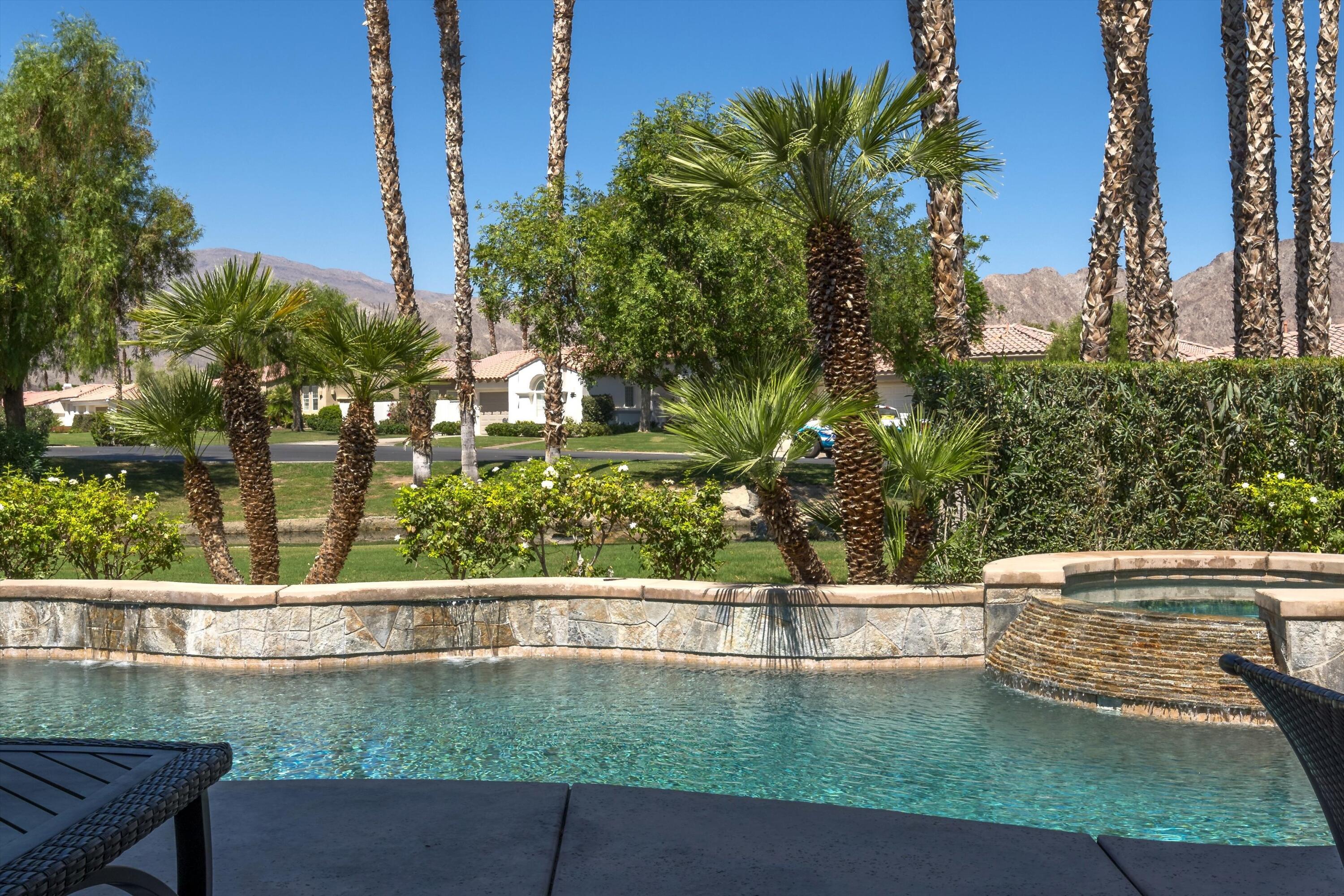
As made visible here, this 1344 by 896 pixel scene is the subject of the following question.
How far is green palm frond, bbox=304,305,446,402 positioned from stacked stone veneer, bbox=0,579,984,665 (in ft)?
6.57

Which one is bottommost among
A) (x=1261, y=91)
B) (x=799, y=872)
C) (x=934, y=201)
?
(x=799, y=872)

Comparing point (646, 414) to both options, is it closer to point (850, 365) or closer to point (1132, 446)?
point (1132, 446)

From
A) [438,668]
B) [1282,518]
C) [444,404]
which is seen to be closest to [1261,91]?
[1282,518]

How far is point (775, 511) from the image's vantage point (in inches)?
375

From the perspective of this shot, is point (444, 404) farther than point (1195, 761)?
Yes

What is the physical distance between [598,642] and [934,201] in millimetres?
7514

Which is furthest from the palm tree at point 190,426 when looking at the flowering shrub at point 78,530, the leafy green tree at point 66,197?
the leafy green tree at point 66,197

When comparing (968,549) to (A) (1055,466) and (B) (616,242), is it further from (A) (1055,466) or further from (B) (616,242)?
(B) (616,242)

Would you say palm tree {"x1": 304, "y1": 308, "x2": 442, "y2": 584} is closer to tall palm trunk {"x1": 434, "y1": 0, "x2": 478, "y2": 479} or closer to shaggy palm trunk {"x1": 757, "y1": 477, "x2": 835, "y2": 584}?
shaggy palm trunk {"x1": 757, "y1": 477, "x2": 835, "y2": 584}

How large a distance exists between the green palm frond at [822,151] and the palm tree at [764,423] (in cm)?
146

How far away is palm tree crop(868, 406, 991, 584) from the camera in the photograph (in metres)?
9.62

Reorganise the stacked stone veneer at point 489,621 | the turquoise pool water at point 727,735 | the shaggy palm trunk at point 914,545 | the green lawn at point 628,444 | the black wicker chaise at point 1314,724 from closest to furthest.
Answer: the black wicker chaise at point 1314,724, the turquoise pool water at point 727,735, the stacked stone veneer at point 489,621, the shaggy palm trunk at point 914,545, the green lawn at point 628,444

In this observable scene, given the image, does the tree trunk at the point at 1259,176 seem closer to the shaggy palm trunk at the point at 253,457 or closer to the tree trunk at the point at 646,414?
the shaggy palm trunk at the point at 253,457

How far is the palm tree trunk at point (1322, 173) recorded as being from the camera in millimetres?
23328
